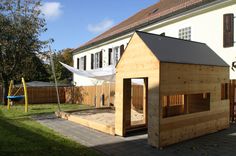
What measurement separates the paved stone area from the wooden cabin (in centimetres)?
29

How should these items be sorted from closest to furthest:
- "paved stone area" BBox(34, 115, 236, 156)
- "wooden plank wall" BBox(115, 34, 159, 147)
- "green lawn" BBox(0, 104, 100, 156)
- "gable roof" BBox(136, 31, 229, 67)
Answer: "green lawn" BBox(0, 104, 100, 156)
"paved stone area" BBox(34, 115, 236, 156)
"wooden plank wall" BBox(115, 34, 159, 147)
"gable roof" BBox(136, 31, 229, 67)

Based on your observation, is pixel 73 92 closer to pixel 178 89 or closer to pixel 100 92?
pixel 100 92

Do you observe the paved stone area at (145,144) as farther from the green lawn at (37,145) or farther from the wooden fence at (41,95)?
the wooden fence at (41,95)

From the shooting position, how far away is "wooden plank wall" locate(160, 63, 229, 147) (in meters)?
7.26

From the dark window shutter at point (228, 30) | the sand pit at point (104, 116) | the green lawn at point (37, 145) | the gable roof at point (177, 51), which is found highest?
the dark window shutter at point (228, 30)

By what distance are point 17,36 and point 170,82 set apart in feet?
51.2

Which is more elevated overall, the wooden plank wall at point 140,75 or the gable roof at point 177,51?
the gable roof at point 177,51

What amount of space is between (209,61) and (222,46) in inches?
172

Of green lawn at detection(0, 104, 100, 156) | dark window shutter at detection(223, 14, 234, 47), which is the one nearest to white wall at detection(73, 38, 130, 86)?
dark window shutter at detection(223, 14, 234, 47)

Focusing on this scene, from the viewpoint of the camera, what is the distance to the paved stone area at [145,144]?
6750 millimetres

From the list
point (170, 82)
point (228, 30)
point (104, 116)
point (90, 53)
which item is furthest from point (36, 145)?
point (90, 53)

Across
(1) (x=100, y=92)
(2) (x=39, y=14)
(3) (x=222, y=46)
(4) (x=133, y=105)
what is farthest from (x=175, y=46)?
(2) (x=39, y=14)

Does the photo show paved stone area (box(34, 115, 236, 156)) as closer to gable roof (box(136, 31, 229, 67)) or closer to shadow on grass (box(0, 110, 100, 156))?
shadow on grass (box(0, 110, 100, 156))

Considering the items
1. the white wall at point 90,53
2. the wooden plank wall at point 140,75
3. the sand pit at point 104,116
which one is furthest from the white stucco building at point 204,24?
the wooden plank wall at point 140,75
